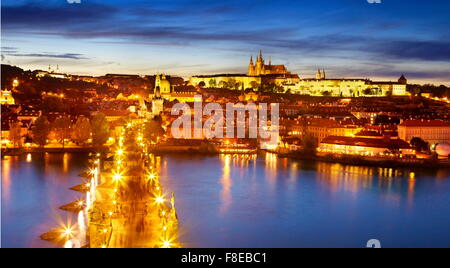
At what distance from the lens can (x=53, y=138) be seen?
8844 millimetres

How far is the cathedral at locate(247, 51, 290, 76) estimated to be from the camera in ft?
71.3

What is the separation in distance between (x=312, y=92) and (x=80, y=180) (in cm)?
1436

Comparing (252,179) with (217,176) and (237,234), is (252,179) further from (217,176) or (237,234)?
(237,234)

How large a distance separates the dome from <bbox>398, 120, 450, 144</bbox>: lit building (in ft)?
2.66

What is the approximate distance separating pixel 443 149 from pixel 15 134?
246 inches

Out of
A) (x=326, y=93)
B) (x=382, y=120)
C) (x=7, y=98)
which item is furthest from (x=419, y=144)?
(x=326, y=93)

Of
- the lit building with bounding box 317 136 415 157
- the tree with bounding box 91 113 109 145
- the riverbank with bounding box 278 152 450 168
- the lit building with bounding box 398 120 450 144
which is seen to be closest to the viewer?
the riverbank with bounding box 278 152 450 168

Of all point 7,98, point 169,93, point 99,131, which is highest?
point 169,93

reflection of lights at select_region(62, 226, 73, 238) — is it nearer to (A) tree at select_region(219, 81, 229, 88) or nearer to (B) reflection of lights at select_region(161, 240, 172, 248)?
(B) reflection of lights at select_region(161, 240, 172, 248)

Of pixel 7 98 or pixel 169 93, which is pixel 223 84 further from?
pixel 7 98

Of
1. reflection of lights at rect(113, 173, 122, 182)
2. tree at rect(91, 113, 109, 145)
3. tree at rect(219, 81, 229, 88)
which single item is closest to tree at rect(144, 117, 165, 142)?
tree at rect(91, 113, 109, 145)

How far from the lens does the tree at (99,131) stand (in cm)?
862

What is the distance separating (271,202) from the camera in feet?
15.7
